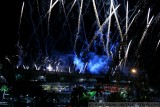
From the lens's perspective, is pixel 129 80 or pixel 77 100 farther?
pixel 129 80

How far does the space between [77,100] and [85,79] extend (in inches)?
725

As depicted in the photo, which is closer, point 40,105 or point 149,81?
point 40,105

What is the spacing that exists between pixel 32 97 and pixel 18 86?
326 centimetres

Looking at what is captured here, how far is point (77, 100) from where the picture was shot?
34.5 meters

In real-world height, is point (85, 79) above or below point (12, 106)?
above

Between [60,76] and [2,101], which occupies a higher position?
[60,76]

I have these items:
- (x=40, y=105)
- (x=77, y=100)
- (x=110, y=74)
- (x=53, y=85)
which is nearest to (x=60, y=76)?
(x=53, y=85)

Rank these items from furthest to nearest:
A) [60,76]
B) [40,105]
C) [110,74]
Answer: [110,74]
[60,76]
[40,105]

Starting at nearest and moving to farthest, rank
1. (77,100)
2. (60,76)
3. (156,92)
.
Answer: (77,100) → (156,92) → (60,76)

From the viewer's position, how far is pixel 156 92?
46250mm

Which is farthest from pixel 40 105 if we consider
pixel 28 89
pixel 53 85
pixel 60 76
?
pixel 60 76

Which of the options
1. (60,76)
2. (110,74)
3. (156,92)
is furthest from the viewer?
(110,74)

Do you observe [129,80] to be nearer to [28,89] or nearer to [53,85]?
[53,85]

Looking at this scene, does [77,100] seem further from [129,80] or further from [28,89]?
[129,80]
